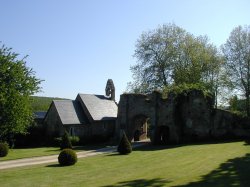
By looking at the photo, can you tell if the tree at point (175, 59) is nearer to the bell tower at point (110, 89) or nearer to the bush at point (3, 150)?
the bell tower at point (110, 89)

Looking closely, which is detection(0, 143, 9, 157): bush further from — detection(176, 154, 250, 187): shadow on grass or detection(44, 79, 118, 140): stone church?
detection(176, 154, 250, 187): shadow on grass

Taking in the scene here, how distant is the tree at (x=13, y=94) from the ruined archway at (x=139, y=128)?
17.2 m

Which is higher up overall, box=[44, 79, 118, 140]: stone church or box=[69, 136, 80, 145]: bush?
box=[44, 79, 118, 140]: stone church

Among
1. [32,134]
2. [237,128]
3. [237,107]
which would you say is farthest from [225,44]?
[32,134]

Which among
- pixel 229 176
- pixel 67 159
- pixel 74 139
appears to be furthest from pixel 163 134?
pixel 229 176

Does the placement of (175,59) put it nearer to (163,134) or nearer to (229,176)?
(163,134)

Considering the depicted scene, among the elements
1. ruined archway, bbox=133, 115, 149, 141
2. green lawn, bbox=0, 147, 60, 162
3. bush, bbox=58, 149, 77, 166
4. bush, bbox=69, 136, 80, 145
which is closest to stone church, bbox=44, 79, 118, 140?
bush, bbox=69, 136, 80, 145

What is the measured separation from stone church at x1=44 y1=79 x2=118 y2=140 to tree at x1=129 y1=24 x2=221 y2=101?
882cm

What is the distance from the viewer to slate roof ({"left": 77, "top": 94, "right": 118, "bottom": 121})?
47.5 metres

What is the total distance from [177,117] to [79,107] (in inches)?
564

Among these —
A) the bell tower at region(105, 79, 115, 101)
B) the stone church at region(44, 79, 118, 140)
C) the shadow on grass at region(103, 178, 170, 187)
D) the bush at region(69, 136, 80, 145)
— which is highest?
the bell tower at region(105, 79, 115, 101)

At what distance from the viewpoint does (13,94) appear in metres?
31.4

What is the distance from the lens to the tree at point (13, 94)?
102ft

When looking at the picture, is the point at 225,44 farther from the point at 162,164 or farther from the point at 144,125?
the point at 162,164
